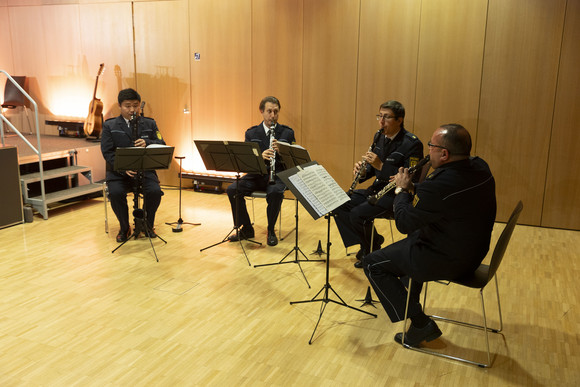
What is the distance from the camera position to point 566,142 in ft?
17.7

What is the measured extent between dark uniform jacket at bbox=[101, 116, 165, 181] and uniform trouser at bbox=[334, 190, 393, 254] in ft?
6.80

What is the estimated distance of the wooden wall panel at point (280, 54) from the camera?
20.9 feet

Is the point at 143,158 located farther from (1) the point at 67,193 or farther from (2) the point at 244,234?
(1) the point at 67,193

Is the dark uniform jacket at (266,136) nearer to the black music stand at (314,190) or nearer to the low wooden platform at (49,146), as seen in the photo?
the black music stand at (314,190)

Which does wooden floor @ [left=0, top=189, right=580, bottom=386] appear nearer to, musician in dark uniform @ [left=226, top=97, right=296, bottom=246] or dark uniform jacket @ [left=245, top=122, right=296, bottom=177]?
musician in dark uniform @ [left=226, top=97, right=296, bottom=246]

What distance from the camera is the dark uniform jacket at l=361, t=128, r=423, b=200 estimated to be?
13.4ft

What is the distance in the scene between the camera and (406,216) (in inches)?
108

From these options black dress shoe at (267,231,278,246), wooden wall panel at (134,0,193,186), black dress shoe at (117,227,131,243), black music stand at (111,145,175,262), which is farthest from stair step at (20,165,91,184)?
black dress shoe at (267,231,278,246)

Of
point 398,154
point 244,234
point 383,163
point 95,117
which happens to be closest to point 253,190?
point 244,234

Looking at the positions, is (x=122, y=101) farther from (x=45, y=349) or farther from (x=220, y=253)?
(x=45, y=349)

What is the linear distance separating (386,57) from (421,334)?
3863 mm

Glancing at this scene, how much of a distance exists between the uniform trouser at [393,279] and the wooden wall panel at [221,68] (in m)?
4.16

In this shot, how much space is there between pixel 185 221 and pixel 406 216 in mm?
3404

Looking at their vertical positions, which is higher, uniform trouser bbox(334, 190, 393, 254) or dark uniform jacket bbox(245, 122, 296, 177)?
dark uniform jacket bbox(245, 122, 296, 177)
